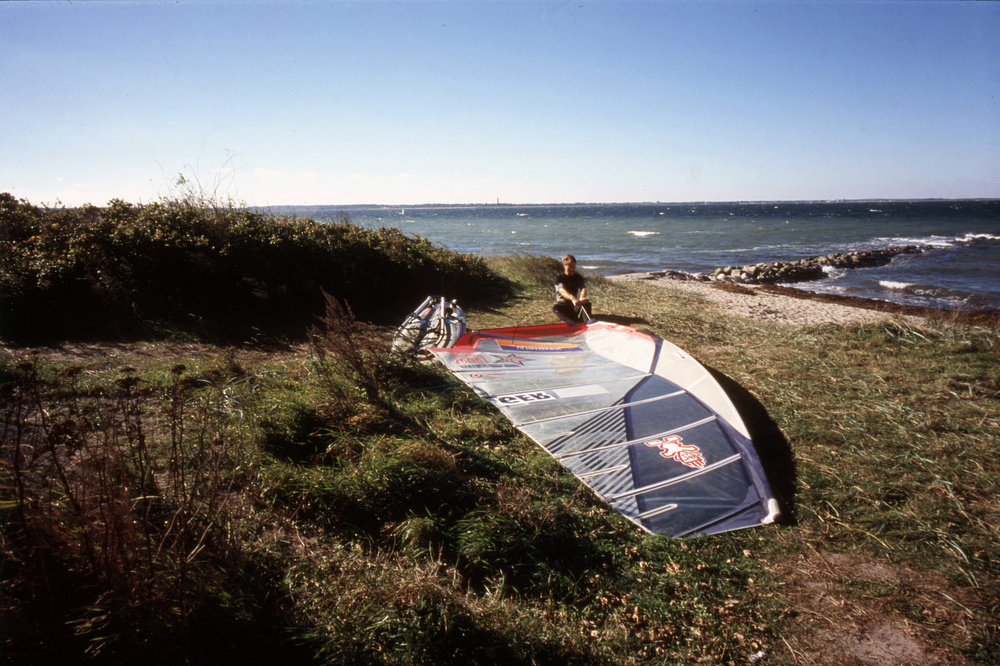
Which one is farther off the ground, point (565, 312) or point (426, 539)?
point (565, 312)

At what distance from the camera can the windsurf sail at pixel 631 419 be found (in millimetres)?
3580

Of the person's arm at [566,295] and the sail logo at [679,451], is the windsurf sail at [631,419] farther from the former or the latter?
the person's arm at [566,295]

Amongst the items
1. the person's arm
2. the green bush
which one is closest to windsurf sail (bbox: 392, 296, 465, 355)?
the green bush

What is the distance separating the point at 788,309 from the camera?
1295cm

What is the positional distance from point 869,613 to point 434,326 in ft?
19.1

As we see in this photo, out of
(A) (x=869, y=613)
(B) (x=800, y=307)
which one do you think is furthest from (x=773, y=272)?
(A) (x=869, y=613)

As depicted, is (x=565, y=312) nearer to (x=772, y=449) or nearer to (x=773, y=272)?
(x=772, y=449)

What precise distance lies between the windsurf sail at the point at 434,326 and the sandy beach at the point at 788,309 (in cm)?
728

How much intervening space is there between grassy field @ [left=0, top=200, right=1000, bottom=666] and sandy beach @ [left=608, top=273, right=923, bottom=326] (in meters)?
6.63

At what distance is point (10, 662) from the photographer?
70.0 inches

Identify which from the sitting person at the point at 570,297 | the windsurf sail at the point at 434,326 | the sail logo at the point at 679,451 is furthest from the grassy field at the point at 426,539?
the sitting person at the point at 570,297

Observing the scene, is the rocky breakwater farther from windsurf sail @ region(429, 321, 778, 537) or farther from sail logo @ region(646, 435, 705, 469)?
sail logo @ region(646, 435, 705, 469)

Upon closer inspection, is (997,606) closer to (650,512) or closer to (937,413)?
(650,512)

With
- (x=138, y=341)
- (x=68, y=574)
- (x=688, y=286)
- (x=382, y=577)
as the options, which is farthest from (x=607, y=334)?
(x=688, y=286)
